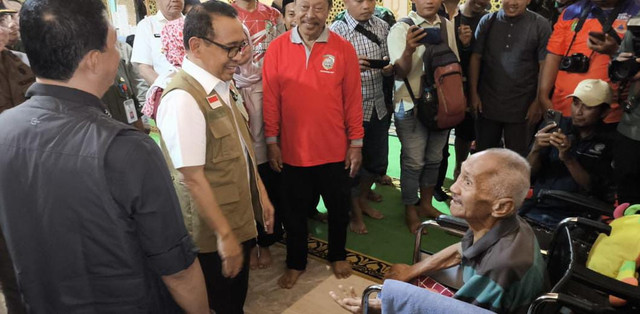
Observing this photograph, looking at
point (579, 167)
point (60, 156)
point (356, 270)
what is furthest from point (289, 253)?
point (60, 156)

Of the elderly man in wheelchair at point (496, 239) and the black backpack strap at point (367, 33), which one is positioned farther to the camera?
the black backpack strap at point (367, 33)

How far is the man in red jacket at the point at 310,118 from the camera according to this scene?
2307 millimetres

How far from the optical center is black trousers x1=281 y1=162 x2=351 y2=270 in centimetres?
Answer: 249

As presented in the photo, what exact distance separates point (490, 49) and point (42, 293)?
2902 millimetres

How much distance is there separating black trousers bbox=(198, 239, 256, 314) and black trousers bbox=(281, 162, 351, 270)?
0.70 metres

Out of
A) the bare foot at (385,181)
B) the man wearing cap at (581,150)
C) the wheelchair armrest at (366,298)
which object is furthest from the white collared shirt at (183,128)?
the bare foot at (385,181)

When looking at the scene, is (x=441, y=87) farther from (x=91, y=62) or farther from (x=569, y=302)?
(x=91, y=62)

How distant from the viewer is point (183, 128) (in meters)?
1.49

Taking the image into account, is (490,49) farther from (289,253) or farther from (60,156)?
(60,156)

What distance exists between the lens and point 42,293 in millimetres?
1074

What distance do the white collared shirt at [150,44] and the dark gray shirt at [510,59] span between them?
221cm

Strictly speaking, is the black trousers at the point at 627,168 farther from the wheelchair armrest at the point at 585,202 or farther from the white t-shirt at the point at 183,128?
the white t-shirt at the point at 183,128

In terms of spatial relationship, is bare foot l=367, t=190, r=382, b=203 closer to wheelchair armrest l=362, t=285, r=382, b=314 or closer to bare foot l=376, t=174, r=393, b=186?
bare foot l=376, t=174, r=393, b=186

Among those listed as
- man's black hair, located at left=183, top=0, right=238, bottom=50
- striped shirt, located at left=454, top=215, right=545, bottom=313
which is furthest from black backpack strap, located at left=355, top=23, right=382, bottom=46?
striped shirt, located at left=454, top=215, right=545, bottom=313
